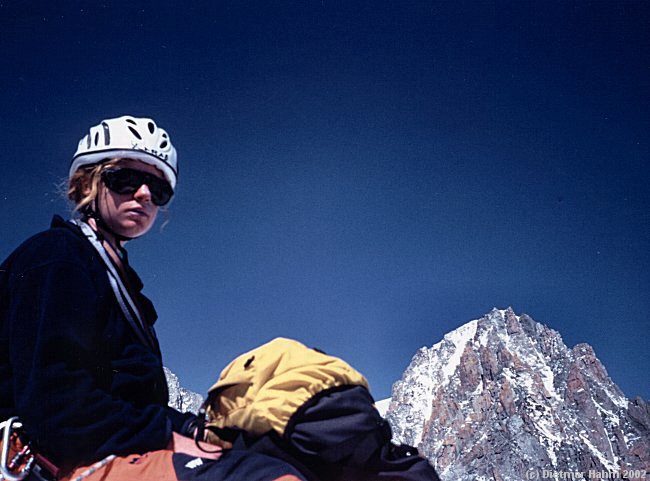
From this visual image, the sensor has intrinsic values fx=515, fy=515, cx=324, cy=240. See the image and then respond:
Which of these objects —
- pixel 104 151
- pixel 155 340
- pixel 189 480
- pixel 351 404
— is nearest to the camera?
pixel 189 480

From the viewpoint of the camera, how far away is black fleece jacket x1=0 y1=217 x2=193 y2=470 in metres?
2.45

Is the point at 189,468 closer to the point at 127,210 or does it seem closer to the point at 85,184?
the point at 127,210

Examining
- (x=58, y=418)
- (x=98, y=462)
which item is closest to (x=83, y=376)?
(x=58, y=418)

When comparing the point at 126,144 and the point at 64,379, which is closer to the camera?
the point at 64,379

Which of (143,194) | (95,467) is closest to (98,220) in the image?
(143,194)

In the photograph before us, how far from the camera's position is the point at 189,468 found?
7.98 feet

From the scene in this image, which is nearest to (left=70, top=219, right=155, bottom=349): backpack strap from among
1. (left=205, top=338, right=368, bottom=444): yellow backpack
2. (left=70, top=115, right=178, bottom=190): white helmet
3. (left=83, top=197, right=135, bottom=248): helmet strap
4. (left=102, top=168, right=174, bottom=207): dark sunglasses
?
(left=83, top=197, right=135, bottom=248): helmet strap

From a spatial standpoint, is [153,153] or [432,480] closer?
[432,480]

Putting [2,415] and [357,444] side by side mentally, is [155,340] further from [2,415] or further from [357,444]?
[357,444]

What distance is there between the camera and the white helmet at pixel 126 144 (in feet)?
12.4

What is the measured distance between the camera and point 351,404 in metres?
2.53

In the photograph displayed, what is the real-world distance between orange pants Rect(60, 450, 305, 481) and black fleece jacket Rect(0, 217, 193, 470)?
0.26ft

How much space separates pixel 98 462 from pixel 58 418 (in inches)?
11.1

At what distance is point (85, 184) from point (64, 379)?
1755 mm
